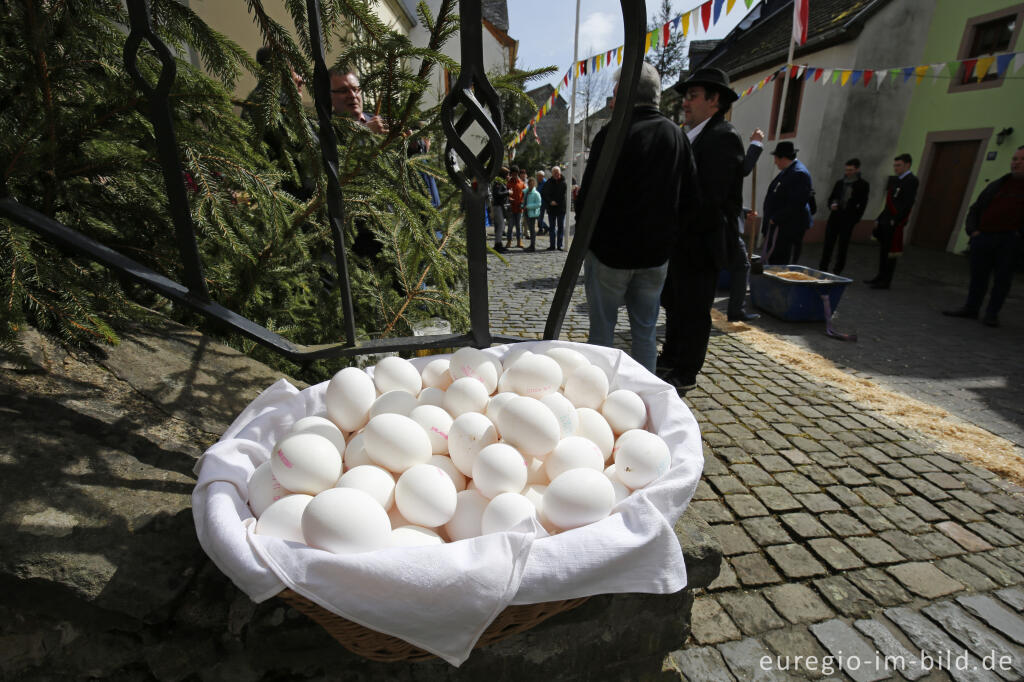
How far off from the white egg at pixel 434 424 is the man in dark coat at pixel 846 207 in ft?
30.8

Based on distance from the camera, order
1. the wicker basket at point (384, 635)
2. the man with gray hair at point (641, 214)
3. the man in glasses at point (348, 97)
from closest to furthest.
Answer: the wicker basket at point (384, 635)
the man in glasses at point (348, 97)
the man with gray hair at point (641, 214)

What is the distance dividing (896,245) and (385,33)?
9.48 metres

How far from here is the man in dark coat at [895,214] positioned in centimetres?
759

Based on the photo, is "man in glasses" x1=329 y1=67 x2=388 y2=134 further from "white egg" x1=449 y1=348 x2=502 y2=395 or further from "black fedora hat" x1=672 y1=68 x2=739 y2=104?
"black fedora hat" x1=672 y1=68 x2=739 y2=104

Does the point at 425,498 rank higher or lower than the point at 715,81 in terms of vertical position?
lower

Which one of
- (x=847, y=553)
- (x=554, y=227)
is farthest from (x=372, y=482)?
(x=554, y=227)

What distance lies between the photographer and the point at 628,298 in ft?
11.5

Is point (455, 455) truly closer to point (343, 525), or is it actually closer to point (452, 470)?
point (452, 470)

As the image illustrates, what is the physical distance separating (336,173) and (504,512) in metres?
0.96

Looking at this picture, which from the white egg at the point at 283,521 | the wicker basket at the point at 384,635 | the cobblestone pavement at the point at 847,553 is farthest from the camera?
the cobblestone pavement at the point at 847,553

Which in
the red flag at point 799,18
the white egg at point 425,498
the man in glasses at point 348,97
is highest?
the red flag at point 799,18

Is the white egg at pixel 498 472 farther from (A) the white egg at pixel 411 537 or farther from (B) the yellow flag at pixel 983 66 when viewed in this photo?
(B) the yellow flag at pixel 983 66

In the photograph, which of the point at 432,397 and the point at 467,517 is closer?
the point at 467,517

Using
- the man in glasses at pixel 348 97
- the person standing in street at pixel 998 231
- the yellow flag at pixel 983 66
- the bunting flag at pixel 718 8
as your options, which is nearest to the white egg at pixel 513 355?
the man in glasses at pixel 348 97
